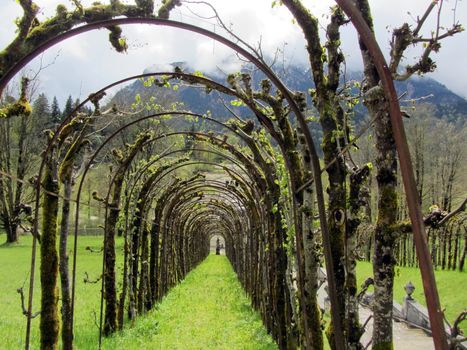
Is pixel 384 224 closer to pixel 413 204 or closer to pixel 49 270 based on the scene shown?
pixel 413 204

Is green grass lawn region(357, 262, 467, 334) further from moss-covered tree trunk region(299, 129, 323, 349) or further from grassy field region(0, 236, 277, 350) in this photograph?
moss-covered tree trunk region(299, 129, 323, 349)

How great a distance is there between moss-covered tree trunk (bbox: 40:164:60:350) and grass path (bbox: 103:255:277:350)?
2486mm

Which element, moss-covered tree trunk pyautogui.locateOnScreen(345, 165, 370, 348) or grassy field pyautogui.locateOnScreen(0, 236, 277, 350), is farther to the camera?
grassy field pyautogui.locateOnScreen(0, 236, 277, 350)

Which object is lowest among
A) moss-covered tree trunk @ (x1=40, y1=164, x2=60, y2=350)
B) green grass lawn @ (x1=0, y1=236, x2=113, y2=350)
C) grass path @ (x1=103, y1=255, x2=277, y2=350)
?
grass path @ (x1=103, y1=255, x2=277, y2=350)

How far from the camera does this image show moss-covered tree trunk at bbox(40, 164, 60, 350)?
19.6 ft

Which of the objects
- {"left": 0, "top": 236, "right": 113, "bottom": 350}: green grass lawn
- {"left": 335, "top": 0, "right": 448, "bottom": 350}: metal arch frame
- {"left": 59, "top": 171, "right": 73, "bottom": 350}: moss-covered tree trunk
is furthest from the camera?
{"left": 0, "top": 236, "right": 113, "bottom": 350}: green grass lawn

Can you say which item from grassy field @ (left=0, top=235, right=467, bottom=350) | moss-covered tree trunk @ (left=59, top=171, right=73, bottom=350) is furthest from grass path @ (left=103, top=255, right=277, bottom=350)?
moss-covered tree trunk @ (left=59, top=171, right=73, bottom=350)

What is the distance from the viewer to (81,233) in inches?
1948

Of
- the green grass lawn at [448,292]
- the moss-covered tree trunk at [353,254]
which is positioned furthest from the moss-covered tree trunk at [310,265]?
the green grass lawn at [448,292]

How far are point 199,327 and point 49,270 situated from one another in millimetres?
5524

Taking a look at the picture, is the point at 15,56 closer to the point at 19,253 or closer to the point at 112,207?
the point at 112,207

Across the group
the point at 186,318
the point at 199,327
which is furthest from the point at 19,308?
the point at 199,327

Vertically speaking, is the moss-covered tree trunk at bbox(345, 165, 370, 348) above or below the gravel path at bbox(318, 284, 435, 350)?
above

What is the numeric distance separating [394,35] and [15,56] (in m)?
2.97
